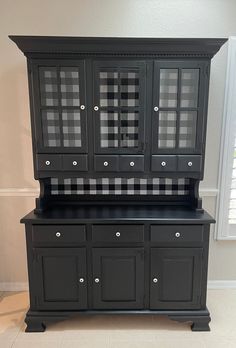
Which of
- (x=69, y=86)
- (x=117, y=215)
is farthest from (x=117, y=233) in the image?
(x=69, y=86)

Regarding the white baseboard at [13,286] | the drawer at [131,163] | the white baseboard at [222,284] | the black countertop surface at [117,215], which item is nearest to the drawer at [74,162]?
the drawer at [131,163]

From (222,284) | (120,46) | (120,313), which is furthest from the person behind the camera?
(222,284)

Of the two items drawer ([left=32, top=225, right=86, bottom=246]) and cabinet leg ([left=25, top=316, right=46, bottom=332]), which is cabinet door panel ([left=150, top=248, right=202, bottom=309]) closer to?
drawer ([left=32, top=225, right=86, bottom=246])

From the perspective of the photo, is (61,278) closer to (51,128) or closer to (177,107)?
(51,128)

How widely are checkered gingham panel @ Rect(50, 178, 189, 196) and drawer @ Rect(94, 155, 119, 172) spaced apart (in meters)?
0.38

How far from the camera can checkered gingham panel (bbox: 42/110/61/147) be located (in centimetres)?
187

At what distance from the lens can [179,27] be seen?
7.06ft

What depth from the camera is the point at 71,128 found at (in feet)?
6.21

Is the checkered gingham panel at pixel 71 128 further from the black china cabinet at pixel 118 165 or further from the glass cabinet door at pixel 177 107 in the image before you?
the glass cabinet door at pixel 177 107

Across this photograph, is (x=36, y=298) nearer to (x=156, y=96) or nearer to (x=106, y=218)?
(x=106, y=218)

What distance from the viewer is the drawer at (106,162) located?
1910 millimetres

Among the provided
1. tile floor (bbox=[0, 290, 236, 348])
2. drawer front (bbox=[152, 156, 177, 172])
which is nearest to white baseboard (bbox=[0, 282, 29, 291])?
tile floor (bbox=[0, 290, 236, 348])

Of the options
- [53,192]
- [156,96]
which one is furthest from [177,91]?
[53,192]

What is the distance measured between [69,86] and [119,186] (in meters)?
0.98
